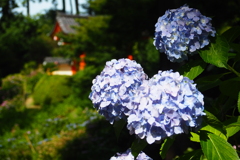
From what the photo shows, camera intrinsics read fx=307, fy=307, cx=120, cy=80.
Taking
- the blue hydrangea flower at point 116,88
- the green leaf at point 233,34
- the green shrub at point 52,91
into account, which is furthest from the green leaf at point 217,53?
the green shrub at point 52,91

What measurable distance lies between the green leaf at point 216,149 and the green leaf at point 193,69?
0.26 metres

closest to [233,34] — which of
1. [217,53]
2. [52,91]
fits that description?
[217,53]

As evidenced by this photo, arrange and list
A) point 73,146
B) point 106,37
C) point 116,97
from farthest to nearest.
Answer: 1. point 106,37
2. point 73,146
3. point 116,97

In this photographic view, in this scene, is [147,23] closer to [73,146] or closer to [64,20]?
[73,146]

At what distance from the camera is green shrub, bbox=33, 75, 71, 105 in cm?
950

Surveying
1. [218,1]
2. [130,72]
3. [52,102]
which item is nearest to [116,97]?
[130,72]

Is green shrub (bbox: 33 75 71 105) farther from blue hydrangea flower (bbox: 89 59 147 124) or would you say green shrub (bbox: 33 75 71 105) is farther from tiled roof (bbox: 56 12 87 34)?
blue hydrangea flower (bbox: 89 59 147 124)

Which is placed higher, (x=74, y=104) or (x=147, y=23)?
(x=147, y=23)

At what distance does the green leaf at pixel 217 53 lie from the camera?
110 cm

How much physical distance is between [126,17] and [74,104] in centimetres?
327

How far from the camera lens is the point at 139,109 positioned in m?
0.95

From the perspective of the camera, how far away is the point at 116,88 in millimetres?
1132

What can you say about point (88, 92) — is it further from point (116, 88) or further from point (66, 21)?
point (66, 21)

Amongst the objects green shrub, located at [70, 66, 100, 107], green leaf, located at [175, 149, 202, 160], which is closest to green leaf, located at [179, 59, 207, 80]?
green leaf, located at [175, 149, 202, 160]
